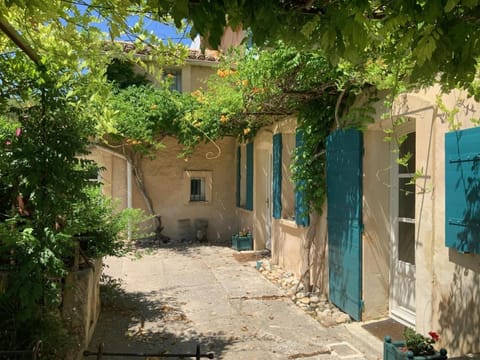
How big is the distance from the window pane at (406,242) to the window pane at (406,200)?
0.12m

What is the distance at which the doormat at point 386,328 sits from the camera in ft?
13.2

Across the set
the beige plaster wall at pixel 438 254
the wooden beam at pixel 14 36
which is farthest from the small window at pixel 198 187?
the wooden beam at pixel 14 36

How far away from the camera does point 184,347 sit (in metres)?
3.90

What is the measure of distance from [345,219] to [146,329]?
8.89 ft

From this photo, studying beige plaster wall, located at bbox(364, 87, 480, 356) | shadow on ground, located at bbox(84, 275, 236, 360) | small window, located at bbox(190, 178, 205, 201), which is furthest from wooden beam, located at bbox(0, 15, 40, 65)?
small window, located at bbox(190, 178, 205, 201)

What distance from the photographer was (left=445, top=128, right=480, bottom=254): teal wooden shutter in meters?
2.89

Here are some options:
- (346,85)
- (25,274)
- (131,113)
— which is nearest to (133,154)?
(131,113)

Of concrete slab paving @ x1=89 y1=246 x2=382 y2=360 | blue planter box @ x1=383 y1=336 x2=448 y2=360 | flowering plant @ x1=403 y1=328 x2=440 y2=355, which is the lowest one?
concrete slab paving @ x1=89 y1=246 x2=382 y2=360

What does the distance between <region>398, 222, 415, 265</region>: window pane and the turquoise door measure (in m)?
0.44

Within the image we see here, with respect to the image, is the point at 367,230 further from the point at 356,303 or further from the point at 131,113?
the point at 131,113

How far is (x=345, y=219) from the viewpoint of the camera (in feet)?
15.6

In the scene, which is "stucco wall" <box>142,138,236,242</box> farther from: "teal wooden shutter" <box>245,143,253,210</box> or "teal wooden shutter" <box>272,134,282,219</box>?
"teal wooden shutter" <box>272,134,282,219</box>

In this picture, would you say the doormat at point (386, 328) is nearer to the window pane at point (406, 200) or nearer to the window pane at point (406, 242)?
the window pane at point (406, 242)

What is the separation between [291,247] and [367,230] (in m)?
2.38
